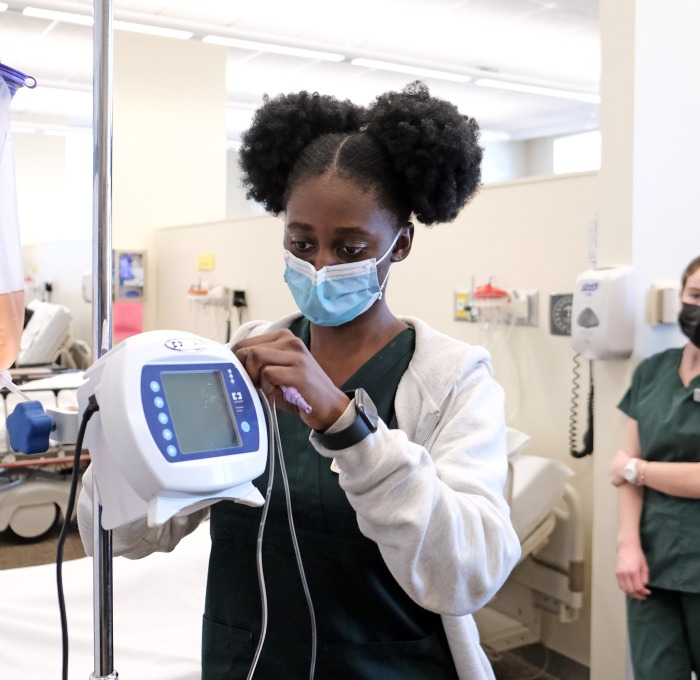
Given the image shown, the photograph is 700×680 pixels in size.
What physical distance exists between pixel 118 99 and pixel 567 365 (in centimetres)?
372

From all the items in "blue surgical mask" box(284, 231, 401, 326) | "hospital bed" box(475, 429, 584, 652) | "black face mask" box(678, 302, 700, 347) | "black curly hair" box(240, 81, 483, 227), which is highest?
"black curly hair" box(240, 81, 483, 227)

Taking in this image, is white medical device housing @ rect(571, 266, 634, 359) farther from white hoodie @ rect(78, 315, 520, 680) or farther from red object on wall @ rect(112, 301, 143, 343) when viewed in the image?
red object on wall @ rect(112, 301, 143, 343)

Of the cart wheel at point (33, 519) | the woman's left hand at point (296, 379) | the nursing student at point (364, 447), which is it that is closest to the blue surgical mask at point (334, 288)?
the nursing student at point (364, 447)

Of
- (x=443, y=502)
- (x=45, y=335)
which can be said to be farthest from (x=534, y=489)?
(x=45, y=335)

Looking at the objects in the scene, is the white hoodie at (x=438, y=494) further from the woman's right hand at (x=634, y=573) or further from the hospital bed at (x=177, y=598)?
the woman's right hand at (x=634, y=573)

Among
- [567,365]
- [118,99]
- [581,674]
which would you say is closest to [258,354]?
[567,365]

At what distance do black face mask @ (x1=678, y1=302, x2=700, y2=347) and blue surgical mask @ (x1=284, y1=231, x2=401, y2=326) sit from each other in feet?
3.38

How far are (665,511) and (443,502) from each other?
1242mm

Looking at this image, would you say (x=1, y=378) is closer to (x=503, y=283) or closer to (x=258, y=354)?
(x=258, y=354)

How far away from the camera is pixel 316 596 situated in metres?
0.95

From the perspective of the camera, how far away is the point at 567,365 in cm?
239

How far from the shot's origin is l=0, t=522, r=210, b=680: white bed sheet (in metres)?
1.59

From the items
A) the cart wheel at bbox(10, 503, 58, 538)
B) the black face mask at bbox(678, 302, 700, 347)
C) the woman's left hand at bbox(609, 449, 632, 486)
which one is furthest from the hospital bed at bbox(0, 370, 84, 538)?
the black face mask at bbox(678, 302, 700, 347)

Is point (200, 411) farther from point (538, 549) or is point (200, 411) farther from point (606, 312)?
point (538, 549)
